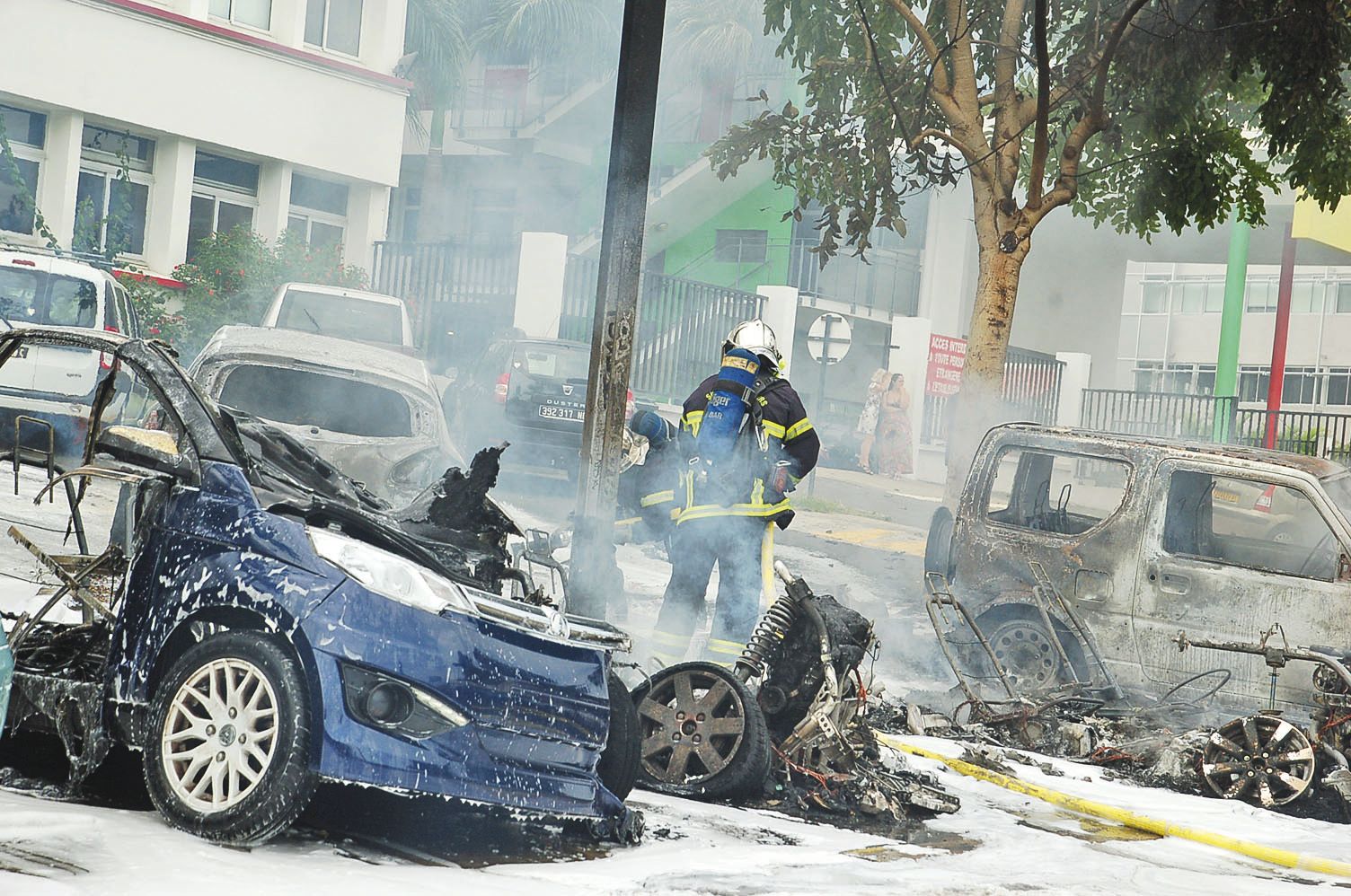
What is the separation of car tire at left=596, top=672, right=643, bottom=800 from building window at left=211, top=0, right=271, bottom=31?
2288cm

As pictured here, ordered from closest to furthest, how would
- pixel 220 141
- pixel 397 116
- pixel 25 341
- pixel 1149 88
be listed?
pixel 25 341 < pixel 1149 88 < pixel 220 141 < pixel 397 116

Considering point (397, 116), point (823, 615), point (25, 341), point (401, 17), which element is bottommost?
point (823, 615)

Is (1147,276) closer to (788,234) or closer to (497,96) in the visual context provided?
(788,234)

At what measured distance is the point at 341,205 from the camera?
27875 millimetres

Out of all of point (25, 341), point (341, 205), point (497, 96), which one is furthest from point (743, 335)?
point (497, 96)

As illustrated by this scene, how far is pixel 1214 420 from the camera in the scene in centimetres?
2136

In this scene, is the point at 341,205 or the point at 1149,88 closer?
the point at 1149,88

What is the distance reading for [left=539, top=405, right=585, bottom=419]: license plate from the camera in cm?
1541

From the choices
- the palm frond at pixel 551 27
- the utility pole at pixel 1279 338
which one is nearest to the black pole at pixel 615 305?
the utility pole at pixel 1279 338

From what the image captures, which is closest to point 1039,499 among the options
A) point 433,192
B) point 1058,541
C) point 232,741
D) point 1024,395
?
point 1058,541

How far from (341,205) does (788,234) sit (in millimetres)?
9636

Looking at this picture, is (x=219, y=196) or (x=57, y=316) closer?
(x=57, y=316)

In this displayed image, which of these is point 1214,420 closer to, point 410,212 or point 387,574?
point 410,212

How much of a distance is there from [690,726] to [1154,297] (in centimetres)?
3861
